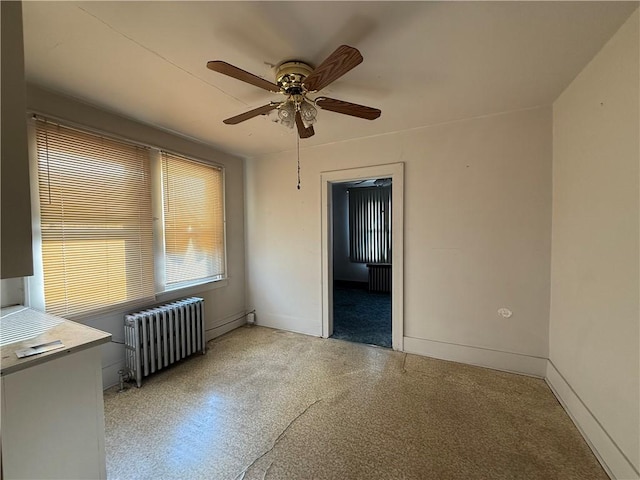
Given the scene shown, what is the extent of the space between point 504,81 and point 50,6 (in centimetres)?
270

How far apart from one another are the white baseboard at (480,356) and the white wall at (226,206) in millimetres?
2381

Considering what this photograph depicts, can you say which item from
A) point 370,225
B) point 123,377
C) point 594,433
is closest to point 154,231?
point 123,377

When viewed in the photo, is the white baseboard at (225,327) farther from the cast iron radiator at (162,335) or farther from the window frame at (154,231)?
the window frame at (154,231)

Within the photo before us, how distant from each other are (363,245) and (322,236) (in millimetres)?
3123

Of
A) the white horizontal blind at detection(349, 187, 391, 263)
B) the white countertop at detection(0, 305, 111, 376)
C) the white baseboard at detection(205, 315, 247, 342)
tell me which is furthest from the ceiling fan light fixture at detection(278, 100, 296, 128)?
the white horizontal blind at detection(349, 187, 391, 263)

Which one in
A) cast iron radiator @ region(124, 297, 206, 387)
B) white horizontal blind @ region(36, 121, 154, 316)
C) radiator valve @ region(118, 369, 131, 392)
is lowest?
radiator valve @ region(118, 369, 131, 392)

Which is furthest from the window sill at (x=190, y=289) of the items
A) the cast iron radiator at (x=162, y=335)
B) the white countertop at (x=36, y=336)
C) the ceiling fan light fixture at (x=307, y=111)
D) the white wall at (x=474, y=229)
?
the ceiling fan light fixture at (x=307, y=111)

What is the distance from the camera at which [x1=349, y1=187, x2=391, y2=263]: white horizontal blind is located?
6070mm

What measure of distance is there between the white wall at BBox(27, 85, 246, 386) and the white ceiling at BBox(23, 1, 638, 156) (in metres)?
0.13

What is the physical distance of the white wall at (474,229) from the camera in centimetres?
243

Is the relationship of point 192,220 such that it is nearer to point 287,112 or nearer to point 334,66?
point 287,112

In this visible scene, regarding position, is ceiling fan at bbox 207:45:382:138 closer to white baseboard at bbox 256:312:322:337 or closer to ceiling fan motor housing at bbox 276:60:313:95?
ceiling fan motor housing at bbox 276:60:313:95

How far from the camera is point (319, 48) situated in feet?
5.14

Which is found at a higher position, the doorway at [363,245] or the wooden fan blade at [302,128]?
the wooden fan blade at [302,128]
